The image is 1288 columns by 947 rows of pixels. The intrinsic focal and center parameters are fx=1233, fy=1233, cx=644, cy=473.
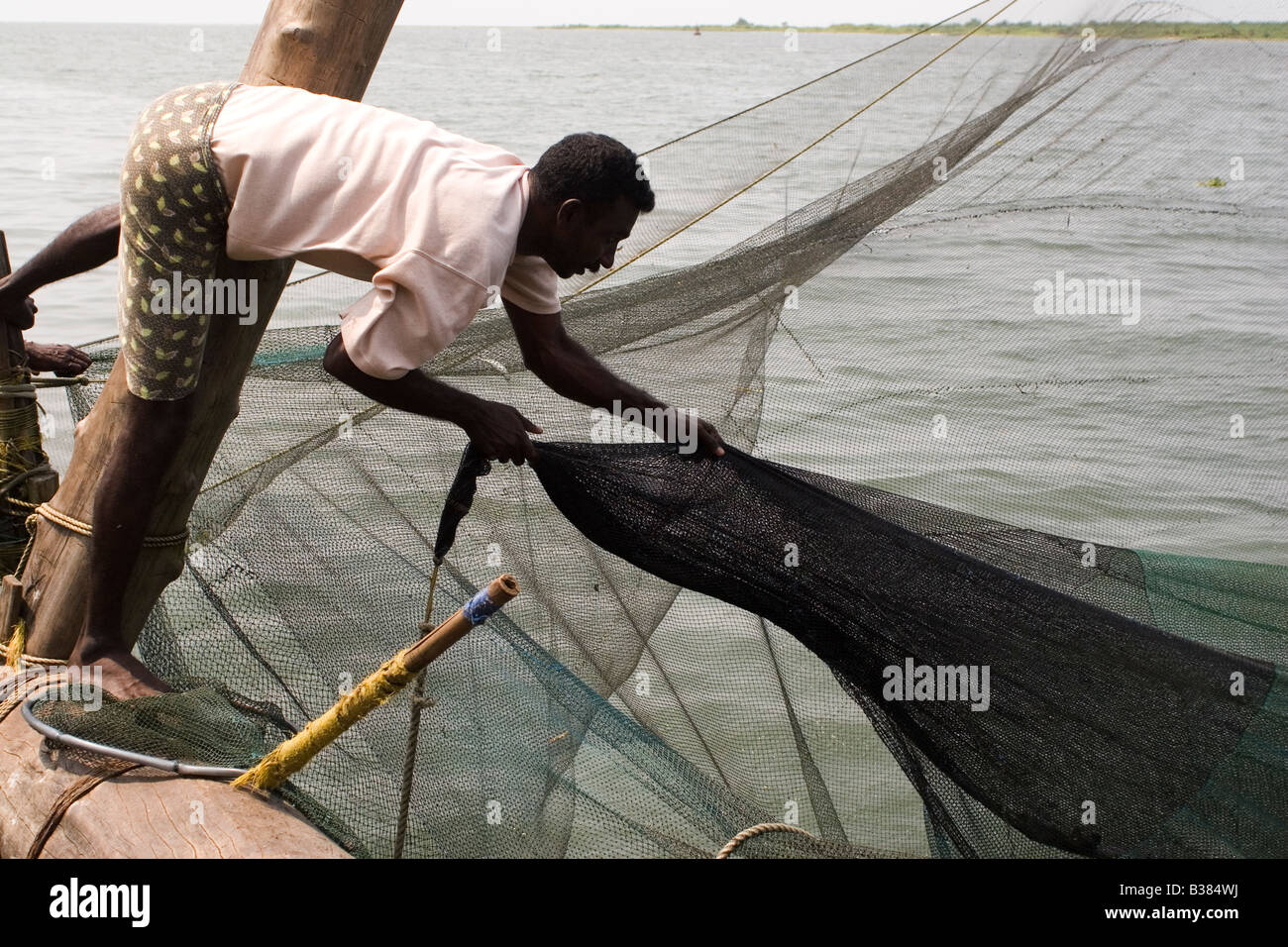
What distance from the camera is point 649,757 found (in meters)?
2.50

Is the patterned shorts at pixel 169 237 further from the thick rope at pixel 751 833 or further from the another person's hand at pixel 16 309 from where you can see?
the thick rope at pixel 751 833

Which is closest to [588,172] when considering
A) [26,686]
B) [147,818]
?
[147,818]

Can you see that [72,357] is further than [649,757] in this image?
Yes

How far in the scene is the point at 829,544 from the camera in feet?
8.27

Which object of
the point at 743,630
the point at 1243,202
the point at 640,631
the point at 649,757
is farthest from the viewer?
the point at 1243,202

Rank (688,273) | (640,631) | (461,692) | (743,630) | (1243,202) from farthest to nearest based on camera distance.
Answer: (1243,202) → (743,630) → (688,273) → (640,631) → (461,692)

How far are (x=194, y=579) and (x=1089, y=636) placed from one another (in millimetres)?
2205

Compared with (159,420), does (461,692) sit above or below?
below

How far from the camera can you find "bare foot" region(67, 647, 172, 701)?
264 centimetres

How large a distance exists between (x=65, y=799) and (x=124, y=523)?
645mm

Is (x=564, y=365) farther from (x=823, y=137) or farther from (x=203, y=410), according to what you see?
(x=823, y=137)

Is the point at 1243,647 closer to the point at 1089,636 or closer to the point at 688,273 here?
the point at 1089,636

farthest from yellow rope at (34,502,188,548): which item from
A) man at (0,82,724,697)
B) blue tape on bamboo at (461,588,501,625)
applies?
blue tape on bamboo at (461,588,501,625)
